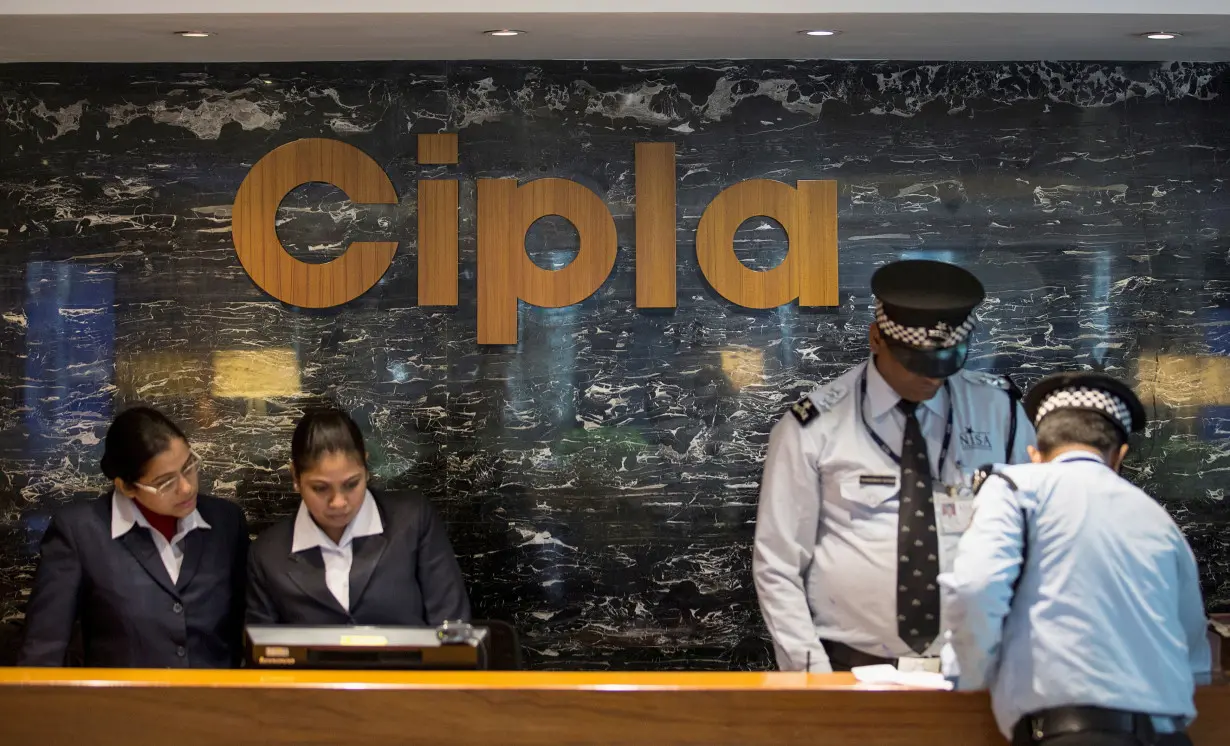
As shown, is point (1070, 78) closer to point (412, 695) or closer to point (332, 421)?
point (332, 421)

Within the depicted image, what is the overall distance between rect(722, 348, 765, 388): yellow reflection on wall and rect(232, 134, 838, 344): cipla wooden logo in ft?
0.61

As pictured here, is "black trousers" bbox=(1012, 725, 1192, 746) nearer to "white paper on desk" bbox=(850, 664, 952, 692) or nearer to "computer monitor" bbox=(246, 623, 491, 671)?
"white paper on desk" bbox=(850, 664, 952, 692)

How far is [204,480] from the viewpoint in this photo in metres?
4.54

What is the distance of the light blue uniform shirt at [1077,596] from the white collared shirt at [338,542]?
190 centimetres

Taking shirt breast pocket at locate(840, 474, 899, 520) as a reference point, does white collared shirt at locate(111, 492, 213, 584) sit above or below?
below

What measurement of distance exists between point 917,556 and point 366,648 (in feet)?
5.28

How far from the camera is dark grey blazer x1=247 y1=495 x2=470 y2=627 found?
375 cm

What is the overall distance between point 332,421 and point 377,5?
1.29m

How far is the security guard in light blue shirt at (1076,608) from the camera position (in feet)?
8.35

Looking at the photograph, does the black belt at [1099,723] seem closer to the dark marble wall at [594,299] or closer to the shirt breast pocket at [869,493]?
the shirt breast pocket at [869,493]

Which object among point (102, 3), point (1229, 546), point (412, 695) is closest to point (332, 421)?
point (412, 695)

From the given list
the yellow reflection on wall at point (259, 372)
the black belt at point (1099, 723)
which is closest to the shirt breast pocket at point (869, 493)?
the black belt at point (1099, 723)

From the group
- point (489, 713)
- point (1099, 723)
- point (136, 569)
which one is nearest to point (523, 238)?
point (136, 569)

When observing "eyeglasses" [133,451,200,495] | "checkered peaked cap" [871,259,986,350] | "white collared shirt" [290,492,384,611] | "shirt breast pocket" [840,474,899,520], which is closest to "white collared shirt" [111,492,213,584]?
"eyeglasses" [133,451,200,495]
